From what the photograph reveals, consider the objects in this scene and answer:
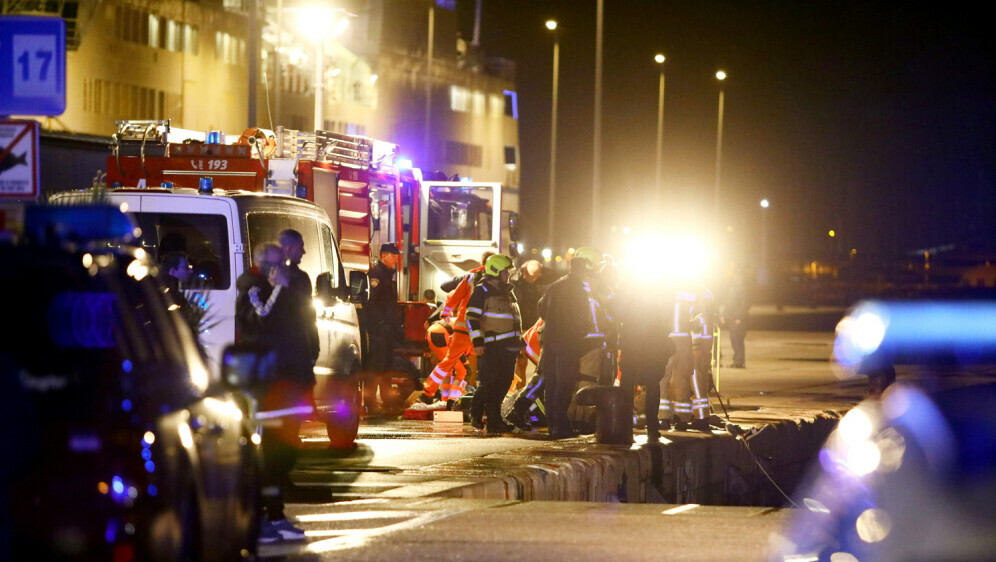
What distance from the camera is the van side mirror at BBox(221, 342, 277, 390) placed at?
250 inches

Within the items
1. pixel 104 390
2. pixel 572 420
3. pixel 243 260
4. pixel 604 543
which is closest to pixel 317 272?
pixel 243 260

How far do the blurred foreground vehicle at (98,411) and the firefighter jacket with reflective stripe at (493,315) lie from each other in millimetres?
9253

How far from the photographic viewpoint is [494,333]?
15.4 metres

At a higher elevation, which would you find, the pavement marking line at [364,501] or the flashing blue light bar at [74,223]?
the flashing blue light bar at [74,223]

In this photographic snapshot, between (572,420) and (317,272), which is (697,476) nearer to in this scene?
(572,420)

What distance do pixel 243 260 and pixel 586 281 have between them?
15.8 ft

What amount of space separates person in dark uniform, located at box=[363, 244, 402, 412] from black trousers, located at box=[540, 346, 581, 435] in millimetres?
3285

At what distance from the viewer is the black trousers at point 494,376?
15.5 metres

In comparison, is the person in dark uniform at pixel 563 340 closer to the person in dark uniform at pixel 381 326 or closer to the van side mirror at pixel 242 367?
the person in dark uniform at pixel 381 326

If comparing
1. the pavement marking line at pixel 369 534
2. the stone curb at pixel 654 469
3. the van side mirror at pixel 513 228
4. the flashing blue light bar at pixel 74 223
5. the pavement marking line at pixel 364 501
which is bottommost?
the stone curb at pixel 654 469

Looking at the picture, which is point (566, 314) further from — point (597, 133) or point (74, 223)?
point (597, 133)

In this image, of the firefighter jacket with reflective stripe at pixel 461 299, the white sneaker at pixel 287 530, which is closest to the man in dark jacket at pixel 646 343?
the firefighter jacket with reflective stripe at pixel 461 299

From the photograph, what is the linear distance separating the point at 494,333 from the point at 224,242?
3944 mm

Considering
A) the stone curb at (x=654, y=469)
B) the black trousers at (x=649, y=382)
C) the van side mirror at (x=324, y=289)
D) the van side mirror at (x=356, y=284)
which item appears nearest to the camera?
the stone curb at (x=654, y=469)
